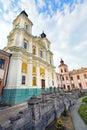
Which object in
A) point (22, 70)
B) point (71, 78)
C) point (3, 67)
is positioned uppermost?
point (71, 78)

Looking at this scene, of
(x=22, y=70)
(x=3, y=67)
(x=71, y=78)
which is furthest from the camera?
(x=71, y=78)

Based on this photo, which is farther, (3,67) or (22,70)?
(22,70)

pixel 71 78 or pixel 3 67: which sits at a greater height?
pixel 71 78

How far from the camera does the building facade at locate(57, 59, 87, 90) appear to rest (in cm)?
3561

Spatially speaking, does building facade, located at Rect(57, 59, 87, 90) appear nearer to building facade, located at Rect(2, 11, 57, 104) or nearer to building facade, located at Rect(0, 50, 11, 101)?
building facade, located at Rect(2, 11, 57, 104)

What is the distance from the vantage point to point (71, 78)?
39.2 m

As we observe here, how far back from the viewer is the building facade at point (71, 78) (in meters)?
35.6

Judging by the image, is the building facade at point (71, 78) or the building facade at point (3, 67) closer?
the building facade at point (3, 67)

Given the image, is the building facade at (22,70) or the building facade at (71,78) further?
the building facade at (71,78)

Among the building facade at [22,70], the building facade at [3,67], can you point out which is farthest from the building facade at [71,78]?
the building facade at [3,67]

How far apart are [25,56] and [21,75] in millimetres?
4060

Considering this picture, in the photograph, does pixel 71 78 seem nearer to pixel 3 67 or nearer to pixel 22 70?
pixel 22 70

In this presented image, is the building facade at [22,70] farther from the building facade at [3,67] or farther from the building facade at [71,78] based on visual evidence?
the building facade at [71,78]

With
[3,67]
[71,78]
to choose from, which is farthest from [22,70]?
[71,78]
